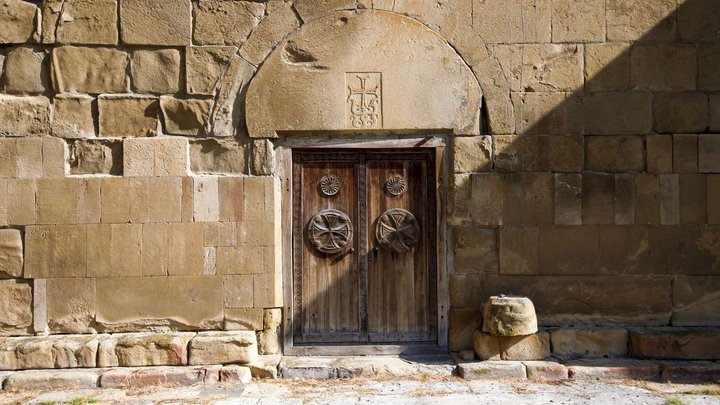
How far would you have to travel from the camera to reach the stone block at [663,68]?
19.5ft

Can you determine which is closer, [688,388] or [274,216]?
[688,388]

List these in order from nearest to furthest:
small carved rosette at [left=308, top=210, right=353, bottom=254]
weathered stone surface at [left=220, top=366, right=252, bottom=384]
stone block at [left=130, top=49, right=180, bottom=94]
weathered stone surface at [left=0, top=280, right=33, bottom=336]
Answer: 1. weathered stone surface at [left=220, top=366, right=252, bottom=384]
2. weathered stone surface at [left=0, top=280, right=33, bottom=336]
3. stone block at [left=130, top=49, right=180, bottom=94]
4. small carved rosette at [left=308, top=210, right=353, bottom=254]

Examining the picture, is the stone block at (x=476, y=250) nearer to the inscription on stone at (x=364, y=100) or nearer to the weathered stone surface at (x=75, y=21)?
the inscription on stone at (x=364, y=100)

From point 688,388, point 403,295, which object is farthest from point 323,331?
point 688,388

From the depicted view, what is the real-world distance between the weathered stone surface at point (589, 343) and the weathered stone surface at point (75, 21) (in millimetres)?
4975

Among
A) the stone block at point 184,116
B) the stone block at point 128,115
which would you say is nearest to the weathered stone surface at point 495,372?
the stone block at point 184,116

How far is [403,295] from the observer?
6148mm

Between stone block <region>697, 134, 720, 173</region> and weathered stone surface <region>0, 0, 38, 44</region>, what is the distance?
620 cm

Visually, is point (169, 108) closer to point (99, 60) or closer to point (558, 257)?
point (99, 60)

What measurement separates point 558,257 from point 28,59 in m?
5.19

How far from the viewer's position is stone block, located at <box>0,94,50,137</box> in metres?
5.81

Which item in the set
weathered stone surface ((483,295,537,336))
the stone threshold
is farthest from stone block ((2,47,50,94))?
weathered stone surface ((483,295,537,336))

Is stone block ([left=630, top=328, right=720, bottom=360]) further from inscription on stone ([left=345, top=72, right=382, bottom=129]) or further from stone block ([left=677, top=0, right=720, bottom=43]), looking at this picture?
inscription on stone ([left=345, top=72, right=382, bottom=129])

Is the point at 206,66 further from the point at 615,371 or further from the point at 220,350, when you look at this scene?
the point at 615,371
